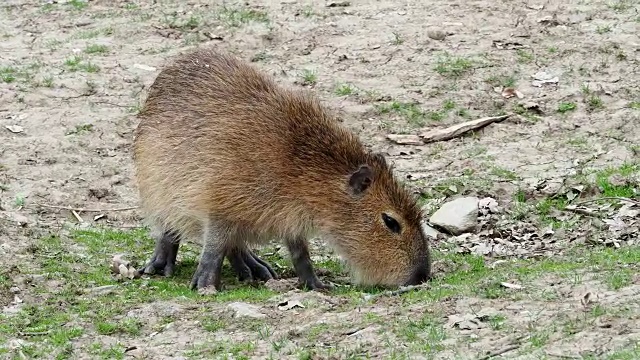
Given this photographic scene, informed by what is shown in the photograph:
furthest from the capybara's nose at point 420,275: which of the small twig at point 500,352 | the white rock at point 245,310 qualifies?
the small twig at point 500,352

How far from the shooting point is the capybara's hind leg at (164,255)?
7730 millimetres

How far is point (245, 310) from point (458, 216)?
255cm

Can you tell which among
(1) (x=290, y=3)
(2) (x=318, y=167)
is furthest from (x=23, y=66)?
Result: (2) (x=318, y=167)

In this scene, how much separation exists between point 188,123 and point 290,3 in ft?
17.3

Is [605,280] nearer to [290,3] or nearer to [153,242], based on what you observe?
[153,242]

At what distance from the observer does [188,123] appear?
24.3 feet

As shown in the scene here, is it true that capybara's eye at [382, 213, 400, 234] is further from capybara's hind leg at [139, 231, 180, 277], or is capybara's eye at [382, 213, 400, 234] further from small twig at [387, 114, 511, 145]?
small twig at [387, 114, 511, 145]

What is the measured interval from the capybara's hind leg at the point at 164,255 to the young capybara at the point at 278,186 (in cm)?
23

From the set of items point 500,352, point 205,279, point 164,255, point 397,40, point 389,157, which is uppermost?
point 500,352

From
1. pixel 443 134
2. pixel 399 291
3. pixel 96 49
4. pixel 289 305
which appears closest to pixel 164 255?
pixel 289 305

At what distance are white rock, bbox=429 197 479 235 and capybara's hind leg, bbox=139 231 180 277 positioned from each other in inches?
75.6

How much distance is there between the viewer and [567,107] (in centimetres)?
1006

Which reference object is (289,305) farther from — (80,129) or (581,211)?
(80,129)

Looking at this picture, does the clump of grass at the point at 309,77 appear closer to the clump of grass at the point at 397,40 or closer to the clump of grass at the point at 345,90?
the clump of grass at the point at 345,90
